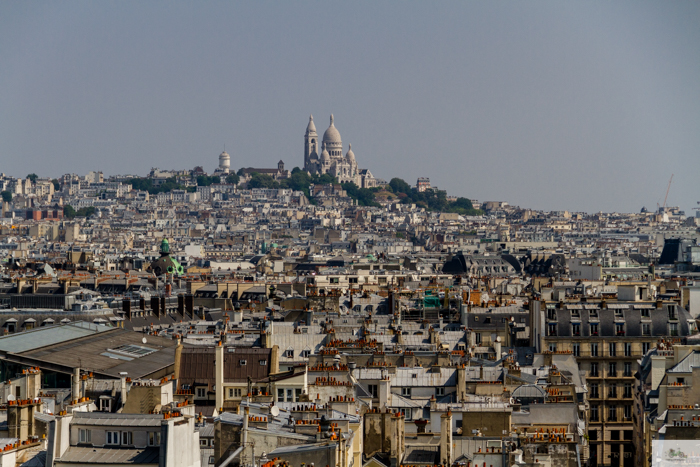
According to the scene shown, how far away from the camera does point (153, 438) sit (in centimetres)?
1986

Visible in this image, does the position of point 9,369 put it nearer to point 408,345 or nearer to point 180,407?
point 408,345

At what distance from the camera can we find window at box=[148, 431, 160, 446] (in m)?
19.8

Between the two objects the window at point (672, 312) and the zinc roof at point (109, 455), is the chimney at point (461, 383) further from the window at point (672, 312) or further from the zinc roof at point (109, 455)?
the window at point (672, 312)

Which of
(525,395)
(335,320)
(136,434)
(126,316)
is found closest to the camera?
(136,434)

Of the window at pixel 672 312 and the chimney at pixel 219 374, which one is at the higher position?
the window at pixel 672 312

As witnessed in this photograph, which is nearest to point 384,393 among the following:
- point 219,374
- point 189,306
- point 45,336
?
point 219,374

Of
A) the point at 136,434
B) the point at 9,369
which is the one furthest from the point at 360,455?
the point at 9,369

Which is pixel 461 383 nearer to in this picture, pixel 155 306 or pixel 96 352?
pixel 96 352

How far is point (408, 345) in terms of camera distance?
40.2 meters

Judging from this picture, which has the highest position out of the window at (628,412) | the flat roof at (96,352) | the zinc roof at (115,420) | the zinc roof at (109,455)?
the zinc roof at (115,420)

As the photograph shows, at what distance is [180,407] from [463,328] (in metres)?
24.7

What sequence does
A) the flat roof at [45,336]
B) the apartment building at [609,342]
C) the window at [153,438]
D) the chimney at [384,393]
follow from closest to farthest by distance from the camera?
the window at [153,438], the chimney at [384,393], the flat roof at [45,336], the apartment building at [609,342]

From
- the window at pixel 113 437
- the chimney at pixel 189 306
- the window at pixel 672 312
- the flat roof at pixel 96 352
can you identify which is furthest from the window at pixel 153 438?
the chimney at pixel 189 306

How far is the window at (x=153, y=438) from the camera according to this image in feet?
64.9
